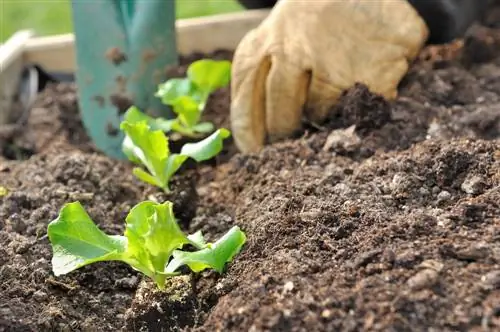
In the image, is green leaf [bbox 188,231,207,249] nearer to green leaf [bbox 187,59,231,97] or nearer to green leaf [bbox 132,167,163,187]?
green leaf [bbox 132,167,163,187]

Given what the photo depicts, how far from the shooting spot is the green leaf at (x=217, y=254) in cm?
113

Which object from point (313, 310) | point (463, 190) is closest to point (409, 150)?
point (463, 190)

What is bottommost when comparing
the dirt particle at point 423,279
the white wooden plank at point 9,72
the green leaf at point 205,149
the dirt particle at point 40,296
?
the white wooden plank at point 9,72

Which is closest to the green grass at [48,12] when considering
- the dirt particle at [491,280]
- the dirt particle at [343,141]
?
the dirt particle at [343,141]

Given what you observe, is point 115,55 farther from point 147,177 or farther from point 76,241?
point 76,241

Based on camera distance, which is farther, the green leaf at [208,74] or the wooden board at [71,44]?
the wooden board at [71,44]

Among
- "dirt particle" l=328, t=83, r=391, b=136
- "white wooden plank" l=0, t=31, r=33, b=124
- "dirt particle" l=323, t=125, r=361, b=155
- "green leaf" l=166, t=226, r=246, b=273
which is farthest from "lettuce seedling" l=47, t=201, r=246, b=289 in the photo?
"white wooden plank" l=0, t=31, r=33, b=124

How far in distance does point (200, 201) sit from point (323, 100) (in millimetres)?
373

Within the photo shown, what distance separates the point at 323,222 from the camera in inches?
46.9

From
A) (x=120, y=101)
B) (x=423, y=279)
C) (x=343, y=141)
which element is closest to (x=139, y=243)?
(x=423, y=279)

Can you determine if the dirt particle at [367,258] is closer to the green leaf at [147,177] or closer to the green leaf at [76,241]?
the green leaf at [76,241]

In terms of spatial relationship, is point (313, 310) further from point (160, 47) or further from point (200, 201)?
point (160, 47)

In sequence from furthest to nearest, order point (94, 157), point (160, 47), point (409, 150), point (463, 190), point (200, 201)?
point (160, 47) < point (94, 157) < point (200, 201) < point (409, 150) < point (463, 190)

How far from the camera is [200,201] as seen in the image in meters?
1.52
